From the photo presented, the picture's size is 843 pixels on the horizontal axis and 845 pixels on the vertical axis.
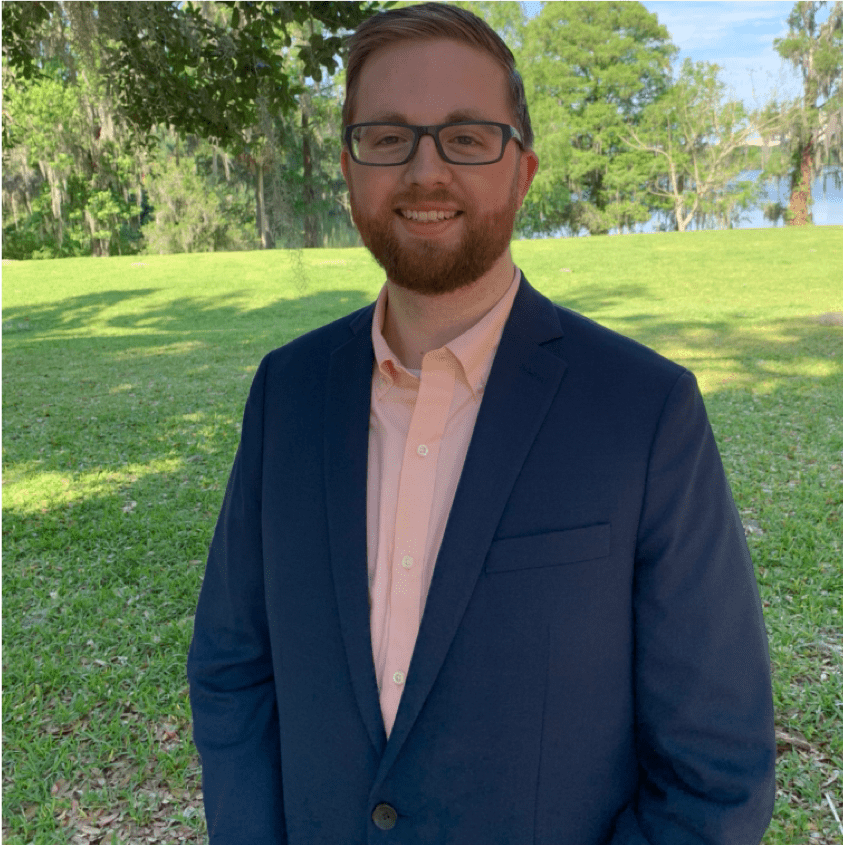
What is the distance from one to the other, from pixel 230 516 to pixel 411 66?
2.98 feet

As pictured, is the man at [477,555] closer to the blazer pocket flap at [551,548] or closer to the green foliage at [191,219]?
the blazer pocket flap at [551,548]

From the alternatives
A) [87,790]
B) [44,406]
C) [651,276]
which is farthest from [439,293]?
[651,276]

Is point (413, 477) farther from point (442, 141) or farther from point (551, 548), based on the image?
point (442, 141)

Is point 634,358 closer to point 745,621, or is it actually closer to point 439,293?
point 439,293

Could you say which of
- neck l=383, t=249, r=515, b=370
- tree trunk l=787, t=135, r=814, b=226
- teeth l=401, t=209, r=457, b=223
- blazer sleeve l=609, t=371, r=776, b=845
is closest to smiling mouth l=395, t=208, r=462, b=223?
teeth l=401, t=209, r=457, b=223

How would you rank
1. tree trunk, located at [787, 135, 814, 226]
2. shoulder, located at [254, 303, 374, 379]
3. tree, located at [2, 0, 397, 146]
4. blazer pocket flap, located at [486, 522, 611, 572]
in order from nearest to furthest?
blazer pocket flap, located at [486, 522, 611, 572]
shoulder, located at [254, 303, 374, 379]
tree, located at [2, 0, 397, 146]
tree trunk, located at [787, 135, 814, 226]

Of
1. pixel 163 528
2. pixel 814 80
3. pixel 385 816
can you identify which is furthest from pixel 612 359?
pixel 814 80

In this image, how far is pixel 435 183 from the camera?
1.40 meters

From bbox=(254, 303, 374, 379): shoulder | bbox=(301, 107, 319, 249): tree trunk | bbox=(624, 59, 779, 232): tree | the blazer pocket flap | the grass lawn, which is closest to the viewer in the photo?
the blazer pocket flap

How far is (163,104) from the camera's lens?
17.1ft

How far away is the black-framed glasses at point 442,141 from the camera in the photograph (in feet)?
4.66

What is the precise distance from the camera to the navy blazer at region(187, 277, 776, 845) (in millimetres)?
1296

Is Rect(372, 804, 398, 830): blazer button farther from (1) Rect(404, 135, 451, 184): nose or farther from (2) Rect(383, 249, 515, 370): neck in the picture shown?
(1) Rect(404, 135, 451, 184): nose

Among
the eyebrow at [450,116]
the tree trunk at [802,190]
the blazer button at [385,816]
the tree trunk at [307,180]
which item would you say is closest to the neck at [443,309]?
the eyebrow at [450,116]
